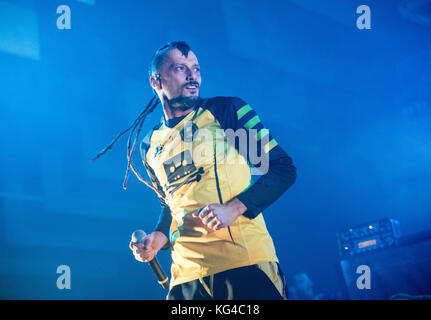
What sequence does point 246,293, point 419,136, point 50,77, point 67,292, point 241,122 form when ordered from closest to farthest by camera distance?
1. point 246,293
2. point 241,122
3. point 50,77
4. point 67,292
5. point 419,136

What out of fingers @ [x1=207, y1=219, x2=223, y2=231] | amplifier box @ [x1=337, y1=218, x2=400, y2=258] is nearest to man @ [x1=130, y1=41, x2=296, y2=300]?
fingers @ [x1=207, y1=219, x2=223, y2=231]

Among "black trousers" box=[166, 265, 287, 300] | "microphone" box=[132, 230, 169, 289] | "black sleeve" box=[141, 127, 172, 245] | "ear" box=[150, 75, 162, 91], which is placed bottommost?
"black trousers" box=[166, 265, 287, 300]

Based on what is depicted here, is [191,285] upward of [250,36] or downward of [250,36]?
downward

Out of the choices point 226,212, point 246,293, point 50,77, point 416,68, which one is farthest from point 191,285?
point 416,68

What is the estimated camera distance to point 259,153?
54.6 inches

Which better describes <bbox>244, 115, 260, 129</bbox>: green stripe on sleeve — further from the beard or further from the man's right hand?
the man's right hand

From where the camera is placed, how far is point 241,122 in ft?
4.72

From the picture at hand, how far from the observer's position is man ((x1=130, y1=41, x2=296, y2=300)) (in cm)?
124

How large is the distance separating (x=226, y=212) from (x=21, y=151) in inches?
146

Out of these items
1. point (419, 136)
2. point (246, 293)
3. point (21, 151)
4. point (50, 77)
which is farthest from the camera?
point (419, 136)

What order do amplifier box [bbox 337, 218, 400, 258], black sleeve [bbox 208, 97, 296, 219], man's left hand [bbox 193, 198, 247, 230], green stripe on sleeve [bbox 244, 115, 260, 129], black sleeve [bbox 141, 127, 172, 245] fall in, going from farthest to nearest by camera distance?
amplifier box [bbox 337, 218, 400, 258] → black sleeve [bbox 141, 127, 172, 245] → green stripe on sleeve [bbox 244, 115, 260, 129] → black sleeve [bbox 208, 97, 296, 219] → man's left hand [bbox 193, 198, 247, 230]

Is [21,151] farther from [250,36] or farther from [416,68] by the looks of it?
[416,68]

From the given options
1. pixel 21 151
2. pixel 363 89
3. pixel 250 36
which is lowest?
pixel 21 151

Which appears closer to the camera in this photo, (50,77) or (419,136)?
(50,77)
